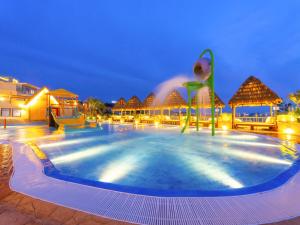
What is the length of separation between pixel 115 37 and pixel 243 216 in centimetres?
8142

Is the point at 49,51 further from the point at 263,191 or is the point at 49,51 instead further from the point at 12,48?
the point at 263,191

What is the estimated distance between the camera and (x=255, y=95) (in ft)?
50.8

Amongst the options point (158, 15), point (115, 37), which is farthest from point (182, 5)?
point (115, 37)

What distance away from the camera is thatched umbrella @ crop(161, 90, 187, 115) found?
22.0 metres

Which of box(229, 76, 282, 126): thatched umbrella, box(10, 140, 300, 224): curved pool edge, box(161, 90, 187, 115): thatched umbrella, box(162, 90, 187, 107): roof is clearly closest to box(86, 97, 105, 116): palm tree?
box(161, 90, 187, 115): thatched umbrella

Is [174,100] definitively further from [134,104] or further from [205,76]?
[205,76]

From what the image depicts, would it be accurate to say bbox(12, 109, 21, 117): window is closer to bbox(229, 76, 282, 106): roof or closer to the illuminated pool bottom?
the illuminated pool bottom

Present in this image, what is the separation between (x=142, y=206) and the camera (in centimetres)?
219

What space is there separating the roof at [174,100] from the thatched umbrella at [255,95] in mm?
6396

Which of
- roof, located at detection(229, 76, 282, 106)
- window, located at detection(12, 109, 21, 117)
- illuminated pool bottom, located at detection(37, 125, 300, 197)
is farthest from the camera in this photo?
window, located at detection(12, 109, 21, 117)

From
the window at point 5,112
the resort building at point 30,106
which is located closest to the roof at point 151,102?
the resort building at point 30,106

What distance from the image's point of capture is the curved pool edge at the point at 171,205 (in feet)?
6.34

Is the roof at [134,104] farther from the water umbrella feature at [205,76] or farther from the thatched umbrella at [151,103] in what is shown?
the water umbrella feature at [205,76]

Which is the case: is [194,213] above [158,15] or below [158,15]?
below
